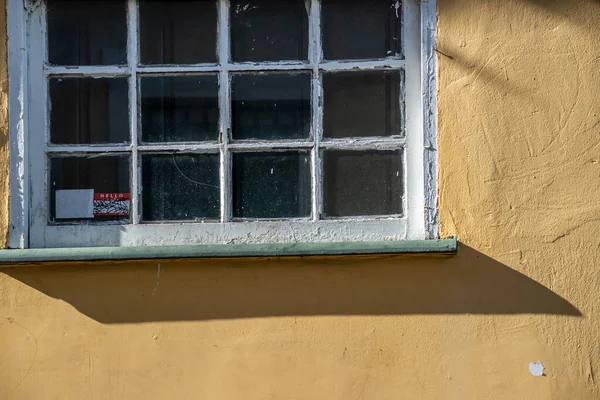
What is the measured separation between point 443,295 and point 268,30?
1.21 meters

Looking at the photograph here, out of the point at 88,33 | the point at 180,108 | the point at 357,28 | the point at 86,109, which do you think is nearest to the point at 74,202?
the point at 86,109

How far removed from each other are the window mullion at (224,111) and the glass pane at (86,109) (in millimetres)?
386

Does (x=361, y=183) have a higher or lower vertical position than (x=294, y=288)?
higher

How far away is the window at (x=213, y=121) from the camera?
2855 mm

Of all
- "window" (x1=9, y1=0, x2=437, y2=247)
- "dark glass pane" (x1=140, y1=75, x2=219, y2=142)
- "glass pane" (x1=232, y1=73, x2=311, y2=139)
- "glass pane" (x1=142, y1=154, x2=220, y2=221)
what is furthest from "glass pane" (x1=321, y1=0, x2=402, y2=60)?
"glass pane" (x1=142, y1=154, x2=220, y2=221)

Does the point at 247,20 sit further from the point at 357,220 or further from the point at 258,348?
the point at 258,348

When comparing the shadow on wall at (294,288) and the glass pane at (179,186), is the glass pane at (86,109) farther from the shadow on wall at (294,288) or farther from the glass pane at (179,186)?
the shadow on wall at (294,288)

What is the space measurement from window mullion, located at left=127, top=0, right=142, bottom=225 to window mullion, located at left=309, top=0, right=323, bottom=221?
0.68 m

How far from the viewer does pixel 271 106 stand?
2906 mm

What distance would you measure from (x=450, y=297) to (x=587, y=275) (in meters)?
0.50

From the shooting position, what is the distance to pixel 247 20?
2.93m

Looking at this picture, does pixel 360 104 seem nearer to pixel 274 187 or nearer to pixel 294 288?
pixel 274 187

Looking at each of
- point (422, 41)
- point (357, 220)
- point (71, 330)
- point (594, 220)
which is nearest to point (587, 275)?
point (594, 220)

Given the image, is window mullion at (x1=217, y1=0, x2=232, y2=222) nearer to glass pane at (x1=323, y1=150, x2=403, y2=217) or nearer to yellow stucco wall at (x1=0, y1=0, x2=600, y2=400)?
yellow stucco wall at (x1=0, y1=0, x2=600, y2=400)
